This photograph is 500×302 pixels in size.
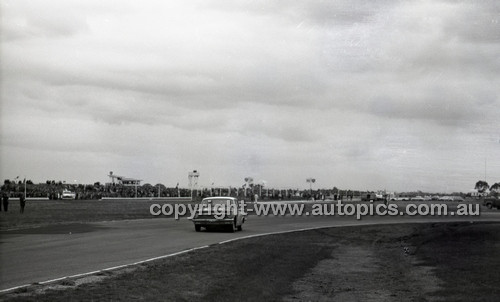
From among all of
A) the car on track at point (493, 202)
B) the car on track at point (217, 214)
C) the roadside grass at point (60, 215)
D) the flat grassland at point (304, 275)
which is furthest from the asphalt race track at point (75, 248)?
the car on track at point (493, 202)

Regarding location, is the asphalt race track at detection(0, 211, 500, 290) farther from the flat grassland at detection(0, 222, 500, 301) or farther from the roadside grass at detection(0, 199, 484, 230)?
the roadside grass at detection(0, 199, 484, 230)

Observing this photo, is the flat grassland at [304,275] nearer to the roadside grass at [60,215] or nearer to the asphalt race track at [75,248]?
the asphalt race track at [75,248]

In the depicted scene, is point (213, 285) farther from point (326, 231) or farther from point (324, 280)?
point (326, 231)

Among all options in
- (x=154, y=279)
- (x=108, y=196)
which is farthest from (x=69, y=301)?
(x=108, y=196)

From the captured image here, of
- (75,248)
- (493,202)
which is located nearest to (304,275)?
(75,248)

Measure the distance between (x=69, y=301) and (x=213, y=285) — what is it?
3.59m

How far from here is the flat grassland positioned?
11.9 m

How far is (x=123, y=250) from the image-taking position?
19.5m

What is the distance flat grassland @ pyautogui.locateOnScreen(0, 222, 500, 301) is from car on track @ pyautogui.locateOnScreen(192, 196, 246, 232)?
149 inches

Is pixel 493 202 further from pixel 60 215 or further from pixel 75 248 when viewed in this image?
pixel 75 248

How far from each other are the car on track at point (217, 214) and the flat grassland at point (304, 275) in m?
3.79

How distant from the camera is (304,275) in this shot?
1602 centimetres

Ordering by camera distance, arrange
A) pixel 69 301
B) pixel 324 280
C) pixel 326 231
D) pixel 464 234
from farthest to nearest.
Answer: pixel 326 231 → pixel 464 234 → pixel 324 280 → pixel 69 301

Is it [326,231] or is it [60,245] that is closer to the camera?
[60,245]
